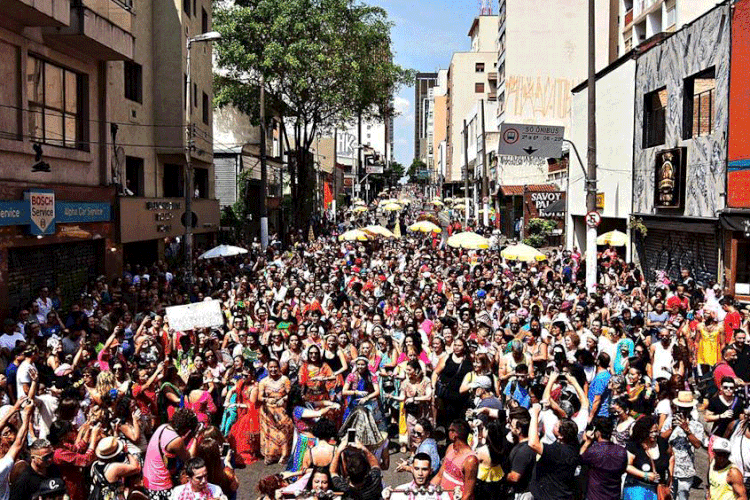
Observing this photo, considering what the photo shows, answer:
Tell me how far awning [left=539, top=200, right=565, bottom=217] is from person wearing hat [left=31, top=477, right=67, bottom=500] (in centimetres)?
3472

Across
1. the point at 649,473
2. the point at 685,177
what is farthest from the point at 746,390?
the point at 685,177

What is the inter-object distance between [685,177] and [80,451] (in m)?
17.7

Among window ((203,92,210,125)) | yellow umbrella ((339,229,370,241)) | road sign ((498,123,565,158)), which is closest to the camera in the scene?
road sign ((498,123,565,158))

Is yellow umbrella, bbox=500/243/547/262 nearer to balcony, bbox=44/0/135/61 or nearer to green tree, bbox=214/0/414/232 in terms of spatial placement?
balcony, bbox=44/0/135/61

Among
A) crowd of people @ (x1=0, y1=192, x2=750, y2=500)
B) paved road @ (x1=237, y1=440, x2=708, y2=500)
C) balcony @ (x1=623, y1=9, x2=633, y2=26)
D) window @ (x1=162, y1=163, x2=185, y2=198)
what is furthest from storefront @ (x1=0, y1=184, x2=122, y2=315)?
balcony @ (x1=623, y1=9, x2=633, y2=26)

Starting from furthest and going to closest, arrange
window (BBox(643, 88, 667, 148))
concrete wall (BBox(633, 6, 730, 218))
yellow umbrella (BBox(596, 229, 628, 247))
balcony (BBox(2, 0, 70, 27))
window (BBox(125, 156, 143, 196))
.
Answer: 1. window (BBox(125, 156, 143, 196))
2. yellow umbrella (BBox(596, 229, 628, 247))
3. window (BBox(643, 88, 667, 148))
4. concrete wall (BBox(633, 6, 730, 218))
5. balcony (BBox(2, 0, 70, 27))

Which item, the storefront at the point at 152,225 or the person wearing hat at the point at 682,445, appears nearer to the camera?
the person wearing hat at the point at 682,445

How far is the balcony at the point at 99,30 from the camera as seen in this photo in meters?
17.8

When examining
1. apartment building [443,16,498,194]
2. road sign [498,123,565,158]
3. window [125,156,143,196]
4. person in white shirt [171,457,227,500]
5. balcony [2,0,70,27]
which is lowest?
person in white shirt [171,457,227,500]

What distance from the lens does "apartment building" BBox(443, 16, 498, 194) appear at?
96.3 m

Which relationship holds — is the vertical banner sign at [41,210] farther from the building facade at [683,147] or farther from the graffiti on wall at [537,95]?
the graffiti on wall at [537,95]

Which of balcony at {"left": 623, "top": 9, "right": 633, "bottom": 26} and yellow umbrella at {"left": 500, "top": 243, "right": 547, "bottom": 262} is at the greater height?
balcony at {"left": 623, "top": 9, "right": 633, "bottom": 26}

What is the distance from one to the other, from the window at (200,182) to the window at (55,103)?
38.6ft

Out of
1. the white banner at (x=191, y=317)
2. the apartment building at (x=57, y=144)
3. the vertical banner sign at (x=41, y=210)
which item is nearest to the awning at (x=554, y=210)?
the apartment building at (x=57, y=144)
